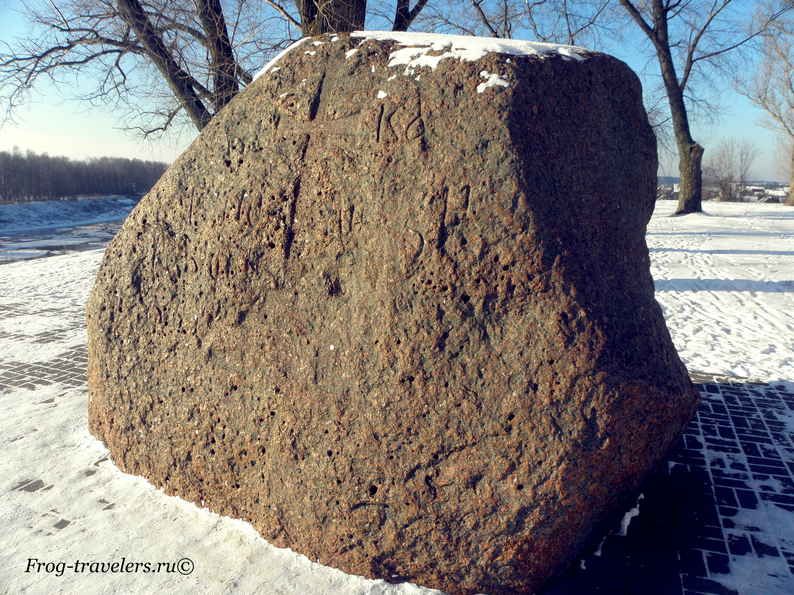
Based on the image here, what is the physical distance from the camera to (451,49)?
2.63 m

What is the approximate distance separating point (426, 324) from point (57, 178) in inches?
1849

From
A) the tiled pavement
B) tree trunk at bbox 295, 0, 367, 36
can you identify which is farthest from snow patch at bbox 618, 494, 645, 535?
tree trunk at bbox 295, 0, 367, 36

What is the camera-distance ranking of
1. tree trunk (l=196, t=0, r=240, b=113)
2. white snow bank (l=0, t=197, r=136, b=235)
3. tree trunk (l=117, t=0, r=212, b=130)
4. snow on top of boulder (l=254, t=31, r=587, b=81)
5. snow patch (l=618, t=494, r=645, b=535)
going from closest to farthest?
1. snow on top of boulder (l=254, t=31, r=587, b=81)
2. snow patch (l=618, t=494, r=645, b=535)
3. tree trunk (l=117, t=0, r=212, b=130)
4. tree trunk (l=196, t=0, r=240, b=113)
5. white snow bank (l=0, t=197, r=136, b=235)

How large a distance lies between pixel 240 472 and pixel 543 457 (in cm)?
148

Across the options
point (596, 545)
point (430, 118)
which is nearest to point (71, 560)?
point (596, 545)

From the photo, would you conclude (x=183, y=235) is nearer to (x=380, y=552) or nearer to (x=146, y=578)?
(x=146, y=578)

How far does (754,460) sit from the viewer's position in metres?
3.42

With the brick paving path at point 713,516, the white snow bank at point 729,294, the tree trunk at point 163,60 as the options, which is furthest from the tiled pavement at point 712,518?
the tree trunk at point 163,60

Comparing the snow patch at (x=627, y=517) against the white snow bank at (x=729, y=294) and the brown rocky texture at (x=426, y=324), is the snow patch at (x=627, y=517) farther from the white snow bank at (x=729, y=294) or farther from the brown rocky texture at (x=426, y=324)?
the white snow bank at (x=729, y=294)

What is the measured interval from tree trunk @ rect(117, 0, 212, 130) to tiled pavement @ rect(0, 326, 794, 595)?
8.11 m

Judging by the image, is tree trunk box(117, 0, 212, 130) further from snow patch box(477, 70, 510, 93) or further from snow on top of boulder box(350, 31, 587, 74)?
snow patch box(477, 70, 510, 93)

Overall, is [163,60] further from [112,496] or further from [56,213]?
[56,213]

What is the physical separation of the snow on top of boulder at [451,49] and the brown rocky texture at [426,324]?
5 centimetres

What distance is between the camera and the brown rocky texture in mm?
2350
